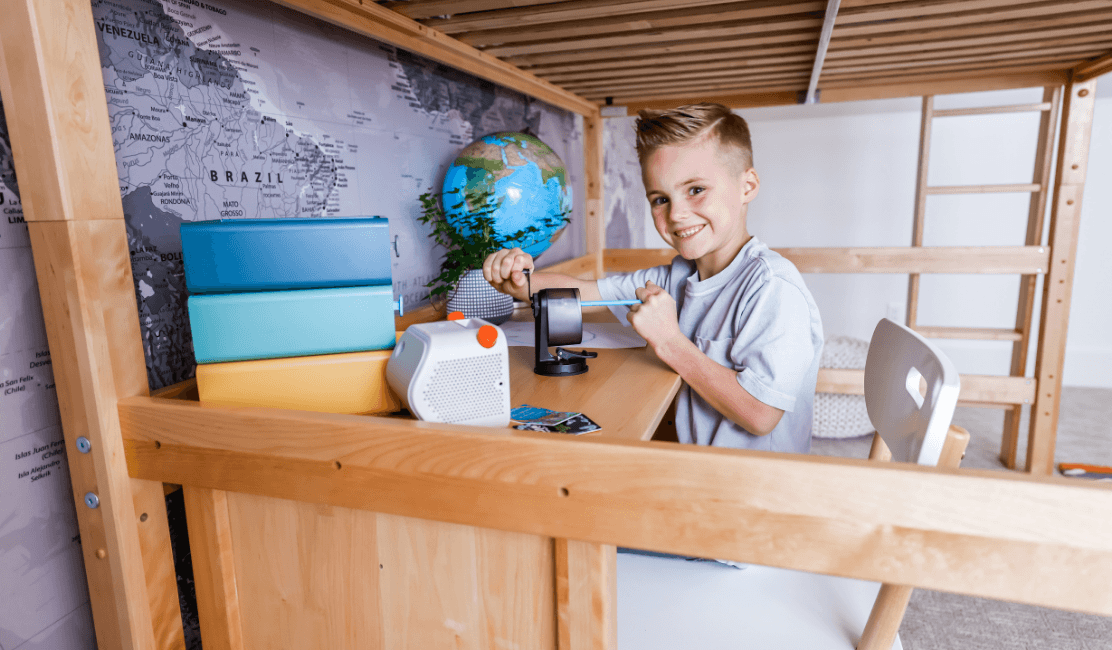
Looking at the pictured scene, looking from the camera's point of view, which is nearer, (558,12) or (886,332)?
(886,332)

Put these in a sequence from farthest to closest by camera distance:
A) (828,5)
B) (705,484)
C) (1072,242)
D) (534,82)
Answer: (1072,242), (534,82), (828,5), (705,484)

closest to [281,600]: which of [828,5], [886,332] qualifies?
[886,332]

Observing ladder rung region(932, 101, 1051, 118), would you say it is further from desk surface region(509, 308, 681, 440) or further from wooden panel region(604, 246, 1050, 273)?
desk surface region(509, 308, 681, 440)

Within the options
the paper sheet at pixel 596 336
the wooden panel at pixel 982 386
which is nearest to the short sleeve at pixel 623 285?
the paper sheet at pixel 596 336

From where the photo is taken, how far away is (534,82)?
5.93 feet

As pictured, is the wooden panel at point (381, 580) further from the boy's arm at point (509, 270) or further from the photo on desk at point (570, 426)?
the boy's arm at point (509, 270)

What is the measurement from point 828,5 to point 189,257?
115cm

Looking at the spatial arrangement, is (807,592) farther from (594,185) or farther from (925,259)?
(594,185)

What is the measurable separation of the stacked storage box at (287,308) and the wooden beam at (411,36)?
0.49 metres

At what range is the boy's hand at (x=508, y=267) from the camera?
49.5 inches

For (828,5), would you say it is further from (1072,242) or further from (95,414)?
(1072,242)

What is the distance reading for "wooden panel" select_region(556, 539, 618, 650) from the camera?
577 millimetres

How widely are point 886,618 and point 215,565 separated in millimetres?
752

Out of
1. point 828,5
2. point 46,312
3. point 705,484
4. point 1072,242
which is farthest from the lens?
point 1072,242
